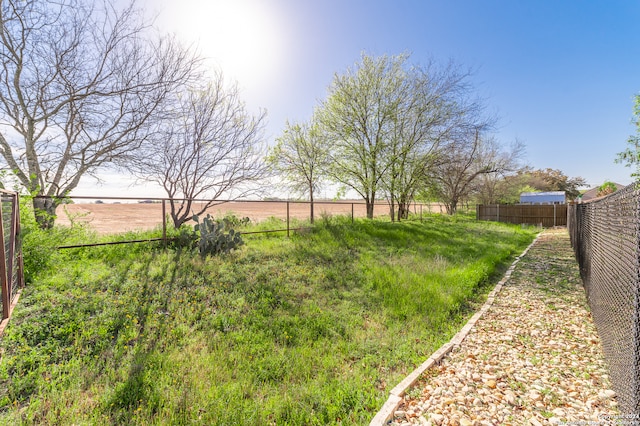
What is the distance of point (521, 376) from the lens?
8.27 feet

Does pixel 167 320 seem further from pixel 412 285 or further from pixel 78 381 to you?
pixel 412 285

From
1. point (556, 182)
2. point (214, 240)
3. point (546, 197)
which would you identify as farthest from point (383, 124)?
point (556, 182)

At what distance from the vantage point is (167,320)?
3.38m

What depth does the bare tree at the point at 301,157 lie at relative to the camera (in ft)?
39.6

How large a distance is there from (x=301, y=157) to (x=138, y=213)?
6.71 meters

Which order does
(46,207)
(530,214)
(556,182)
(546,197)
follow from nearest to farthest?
(46,207) → (530,214) → (546,197) → (556,182)

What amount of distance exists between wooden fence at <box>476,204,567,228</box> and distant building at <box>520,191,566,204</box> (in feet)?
46.1

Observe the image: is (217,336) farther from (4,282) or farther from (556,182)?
(556,182)

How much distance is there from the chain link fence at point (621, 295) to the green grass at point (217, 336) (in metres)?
1.46

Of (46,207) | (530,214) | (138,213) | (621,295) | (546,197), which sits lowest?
(621,295)

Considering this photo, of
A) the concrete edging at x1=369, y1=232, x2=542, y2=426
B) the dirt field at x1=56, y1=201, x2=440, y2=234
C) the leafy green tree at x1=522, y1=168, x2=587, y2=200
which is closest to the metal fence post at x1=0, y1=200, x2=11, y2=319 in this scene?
the dirt field at x1=56, y1=201, x2=440, y2=234

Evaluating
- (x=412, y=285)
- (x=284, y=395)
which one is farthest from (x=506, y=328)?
(x=284, y=395)

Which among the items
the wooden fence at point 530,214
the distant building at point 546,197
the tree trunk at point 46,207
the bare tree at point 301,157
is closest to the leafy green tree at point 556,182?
the distant building at point 546,197

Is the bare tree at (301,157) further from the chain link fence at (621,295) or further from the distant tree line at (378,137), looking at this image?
the chain link fence at (621,295)
